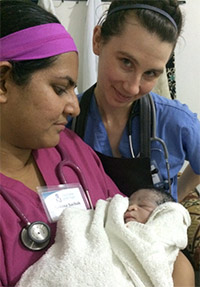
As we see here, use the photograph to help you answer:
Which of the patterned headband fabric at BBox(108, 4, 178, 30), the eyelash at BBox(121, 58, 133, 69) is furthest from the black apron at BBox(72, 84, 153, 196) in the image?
the patterned headband fabric at BBox(108, 4, 178, 30)

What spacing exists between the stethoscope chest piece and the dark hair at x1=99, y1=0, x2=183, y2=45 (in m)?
0.80

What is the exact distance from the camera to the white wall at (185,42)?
2.88 meters

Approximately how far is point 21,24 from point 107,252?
70 cm

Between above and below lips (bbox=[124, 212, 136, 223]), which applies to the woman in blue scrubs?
above

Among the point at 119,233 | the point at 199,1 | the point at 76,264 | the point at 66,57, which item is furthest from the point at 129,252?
the point at 199,1

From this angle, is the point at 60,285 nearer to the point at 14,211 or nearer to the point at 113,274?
the point at 113,274

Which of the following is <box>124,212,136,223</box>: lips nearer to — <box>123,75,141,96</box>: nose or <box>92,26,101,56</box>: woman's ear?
<box>123,75,141,96</box>: nose

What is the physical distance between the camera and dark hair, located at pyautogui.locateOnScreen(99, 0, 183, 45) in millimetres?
1261

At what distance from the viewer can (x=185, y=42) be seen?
301cm

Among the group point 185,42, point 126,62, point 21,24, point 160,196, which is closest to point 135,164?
point 160,196

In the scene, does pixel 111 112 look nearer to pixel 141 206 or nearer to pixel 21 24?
pixel 141 206

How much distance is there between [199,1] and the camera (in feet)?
9.77

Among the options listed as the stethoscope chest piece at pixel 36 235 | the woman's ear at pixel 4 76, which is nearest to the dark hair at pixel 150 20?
the woman's ear at pixel 4 76

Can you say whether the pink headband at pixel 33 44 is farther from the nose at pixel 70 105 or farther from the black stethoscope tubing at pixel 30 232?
the black stethoscope tubing at pixel 30 232
